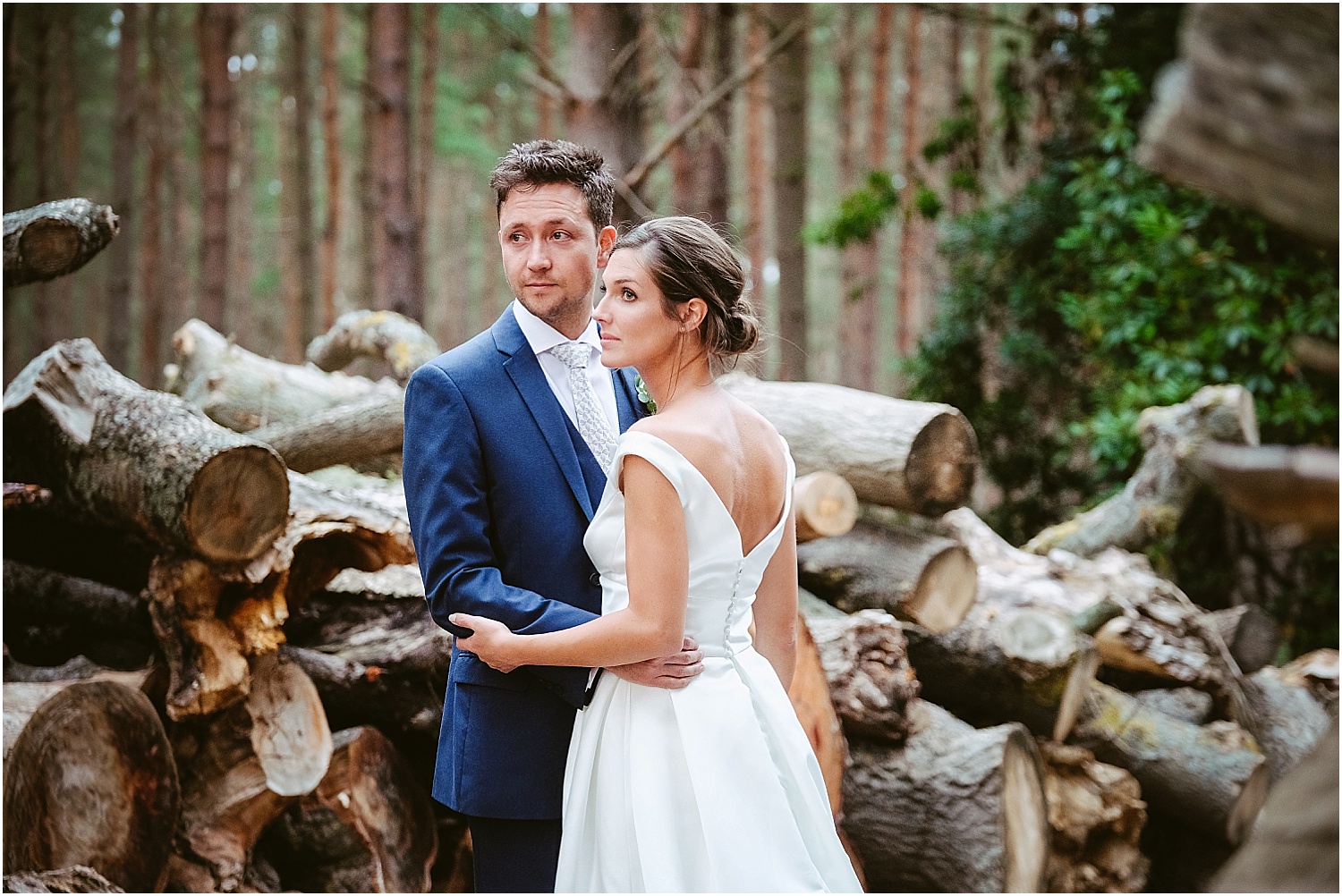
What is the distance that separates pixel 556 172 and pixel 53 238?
2004 millimetres

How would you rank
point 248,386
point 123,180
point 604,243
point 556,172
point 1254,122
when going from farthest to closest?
1. point 123,180
2. point 248,386
3. point 604,243
4. point 556,172
5. point 1254,122

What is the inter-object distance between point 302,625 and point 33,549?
1089 mm

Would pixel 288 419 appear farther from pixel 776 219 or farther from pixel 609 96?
pixel 776 219

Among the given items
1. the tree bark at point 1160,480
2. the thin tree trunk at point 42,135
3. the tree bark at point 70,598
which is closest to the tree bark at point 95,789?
the tree bark at point 70,598

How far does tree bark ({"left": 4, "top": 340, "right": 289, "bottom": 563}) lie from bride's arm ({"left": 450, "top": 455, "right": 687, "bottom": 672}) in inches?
56.4

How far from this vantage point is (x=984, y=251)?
9914 millimetres

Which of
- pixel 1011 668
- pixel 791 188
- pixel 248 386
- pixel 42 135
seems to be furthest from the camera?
pixel 42 135

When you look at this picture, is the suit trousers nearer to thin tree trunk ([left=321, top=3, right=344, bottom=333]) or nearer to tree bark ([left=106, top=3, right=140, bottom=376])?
tree bark ([left=106, top=3, right=140, bottom=376])

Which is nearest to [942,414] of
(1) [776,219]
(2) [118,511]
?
(2) [118,511]

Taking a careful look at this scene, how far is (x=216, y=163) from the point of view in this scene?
12.6 meters

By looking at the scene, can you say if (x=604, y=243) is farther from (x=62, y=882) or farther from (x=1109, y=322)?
(x=1109, y=322)

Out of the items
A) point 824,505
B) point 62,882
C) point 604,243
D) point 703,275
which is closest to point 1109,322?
point 824,505

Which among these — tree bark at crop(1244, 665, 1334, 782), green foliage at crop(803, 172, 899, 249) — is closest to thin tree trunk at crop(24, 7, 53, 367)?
green foliage at crop(803, 172, 899, 249)

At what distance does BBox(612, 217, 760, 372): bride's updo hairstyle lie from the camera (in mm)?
2146
